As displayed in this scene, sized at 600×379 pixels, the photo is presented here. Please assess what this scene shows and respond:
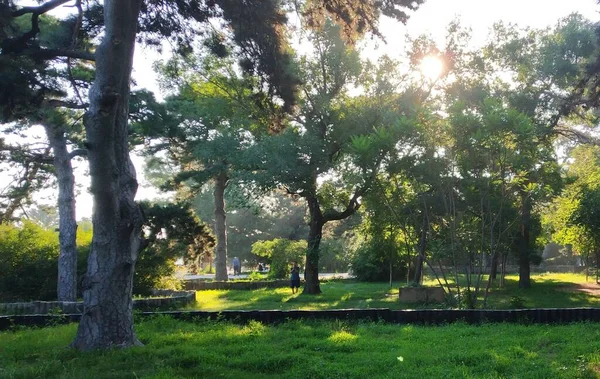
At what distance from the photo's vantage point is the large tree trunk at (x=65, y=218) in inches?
625

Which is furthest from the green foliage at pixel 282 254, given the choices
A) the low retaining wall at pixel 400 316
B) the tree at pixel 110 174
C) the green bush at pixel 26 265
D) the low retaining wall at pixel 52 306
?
the tree at pixel 110 174

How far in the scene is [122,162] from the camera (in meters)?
8.17

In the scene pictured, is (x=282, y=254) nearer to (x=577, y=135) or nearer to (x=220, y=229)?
(x=220, y=229)

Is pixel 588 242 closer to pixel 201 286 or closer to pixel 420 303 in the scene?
pixel 420 303

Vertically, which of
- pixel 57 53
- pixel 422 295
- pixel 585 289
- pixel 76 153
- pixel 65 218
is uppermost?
pixel 57 53

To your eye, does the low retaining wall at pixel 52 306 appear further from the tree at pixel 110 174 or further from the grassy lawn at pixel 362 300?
the tree at pixel 110 174

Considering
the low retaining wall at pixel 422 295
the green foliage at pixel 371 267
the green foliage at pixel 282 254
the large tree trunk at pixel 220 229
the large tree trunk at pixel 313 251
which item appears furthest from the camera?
the green foliage at pixel 371 267

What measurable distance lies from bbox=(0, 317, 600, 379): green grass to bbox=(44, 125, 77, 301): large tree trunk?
6.71m

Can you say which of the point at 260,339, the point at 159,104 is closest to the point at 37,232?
the point at 159,104

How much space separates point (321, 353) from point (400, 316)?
11.5 feet

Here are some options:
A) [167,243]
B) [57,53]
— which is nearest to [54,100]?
[57,53]

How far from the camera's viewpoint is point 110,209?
780 cm

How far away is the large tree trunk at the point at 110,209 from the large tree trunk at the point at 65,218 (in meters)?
8.47

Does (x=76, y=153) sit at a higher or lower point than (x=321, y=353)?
higher
